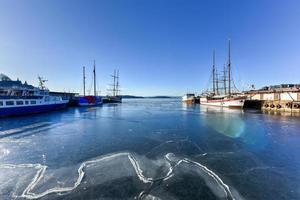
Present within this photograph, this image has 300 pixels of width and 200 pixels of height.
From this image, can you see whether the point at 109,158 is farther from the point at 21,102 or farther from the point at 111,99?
the point at 111,99

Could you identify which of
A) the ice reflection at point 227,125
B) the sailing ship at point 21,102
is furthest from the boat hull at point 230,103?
the sailing ship at point 21,102

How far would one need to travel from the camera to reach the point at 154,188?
5613 mm

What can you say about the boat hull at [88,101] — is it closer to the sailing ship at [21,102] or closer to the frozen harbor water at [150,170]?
the sailing ship at [21,102]

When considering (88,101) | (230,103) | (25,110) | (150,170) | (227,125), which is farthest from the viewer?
(88,101)

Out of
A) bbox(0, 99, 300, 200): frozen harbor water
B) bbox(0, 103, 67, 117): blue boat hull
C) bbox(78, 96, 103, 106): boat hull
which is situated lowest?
bbox(0, 99, 300, 200): frozen harbor water

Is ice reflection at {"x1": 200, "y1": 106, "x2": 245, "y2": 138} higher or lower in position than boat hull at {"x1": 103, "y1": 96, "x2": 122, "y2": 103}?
lower

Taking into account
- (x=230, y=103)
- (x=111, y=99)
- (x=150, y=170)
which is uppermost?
(x=111, y=99)

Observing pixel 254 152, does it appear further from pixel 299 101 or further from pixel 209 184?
pixel 299 101

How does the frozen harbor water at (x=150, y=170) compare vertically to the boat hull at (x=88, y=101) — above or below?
below

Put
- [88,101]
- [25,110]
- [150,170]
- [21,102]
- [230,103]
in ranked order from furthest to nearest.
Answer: [88,101]
[230,103]
[25,110]
[21,102]
[150,170]

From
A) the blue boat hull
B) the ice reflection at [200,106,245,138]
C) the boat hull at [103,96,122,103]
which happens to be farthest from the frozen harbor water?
the boat hull at [103,96,122,103]

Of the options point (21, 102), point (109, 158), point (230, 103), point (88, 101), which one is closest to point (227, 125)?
point (109, 158)

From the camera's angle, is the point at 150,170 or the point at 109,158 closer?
the point at 150,170

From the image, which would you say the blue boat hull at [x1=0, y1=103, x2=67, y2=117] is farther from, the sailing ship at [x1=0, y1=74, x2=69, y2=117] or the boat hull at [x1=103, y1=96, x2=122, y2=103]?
the boat hull at [x1=103, y1=96, x2=122, y2=103]
